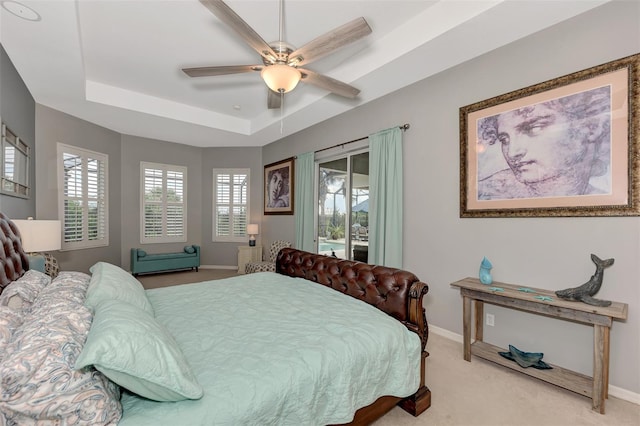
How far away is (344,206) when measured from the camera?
4816 millimetres

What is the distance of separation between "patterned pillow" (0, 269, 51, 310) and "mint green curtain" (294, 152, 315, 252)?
3809 millimetres

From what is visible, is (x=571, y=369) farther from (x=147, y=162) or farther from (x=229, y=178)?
(x=147, y=162)

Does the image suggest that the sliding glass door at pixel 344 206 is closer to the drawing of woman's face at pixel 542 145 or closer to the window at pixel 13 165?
the drawing of woman's face at pixel 542 145

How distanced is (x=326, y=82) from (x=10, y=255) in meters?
2.91

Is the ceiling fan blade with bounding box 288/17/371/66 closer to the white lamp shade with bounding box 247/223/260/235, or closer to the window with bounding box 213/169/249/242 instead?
the white lamp shade with bounding box 247/223/260/235

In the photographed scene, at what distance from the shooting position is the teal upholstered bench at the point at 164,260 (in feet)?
19.5

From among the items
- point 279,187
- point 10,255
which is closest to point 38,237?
point 10,255

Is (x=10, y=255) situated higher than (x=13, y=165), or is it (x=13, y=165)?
(x=13, y=165)

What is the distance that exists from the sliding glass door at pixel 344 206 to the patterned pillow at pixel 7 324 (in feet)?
12.3

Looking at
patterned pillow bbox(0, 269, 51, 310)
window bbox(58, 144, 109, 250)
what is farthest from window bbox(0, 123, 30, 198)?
patterned pillow bbox(0, 269, 51, 310)

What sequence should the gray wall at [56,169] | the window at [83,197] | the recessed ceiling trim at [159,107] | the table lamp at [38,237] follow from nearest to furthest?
the table lamp at [38,237] → the recessed ceiling trim at [159,107] → the gray wall at [56,169] → the window at [83,197]

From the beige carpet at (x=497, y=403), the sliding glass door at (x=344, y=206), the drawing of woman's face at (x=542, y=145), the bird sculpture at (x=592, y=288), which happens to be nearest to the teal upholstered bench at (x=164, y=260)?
the sliding glass door at (x=344, y=206)

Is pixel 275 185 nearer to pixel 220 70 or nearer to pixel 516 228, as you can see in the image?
pixel 220 70

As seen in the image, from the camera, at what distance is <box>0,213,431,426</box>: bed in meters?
0.95
